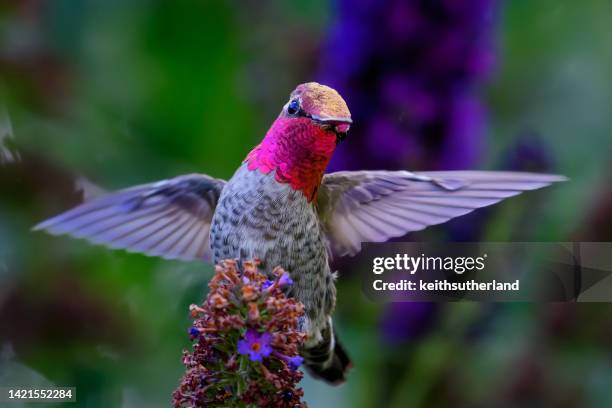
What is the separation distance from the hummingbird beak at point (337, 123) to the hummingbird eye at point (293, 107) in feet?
0.15

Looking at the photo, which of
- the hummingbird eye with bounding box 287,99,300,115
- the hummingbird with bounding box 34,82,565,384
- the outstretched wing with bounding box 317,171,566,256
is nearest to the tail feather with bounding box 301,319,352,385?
the hummingbird with bounding box 34,82,565,384

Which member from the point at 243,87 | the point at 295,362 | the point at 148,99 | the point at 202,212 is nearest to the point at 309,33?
the point at 243,87

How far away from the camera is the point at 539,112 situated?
2039mm

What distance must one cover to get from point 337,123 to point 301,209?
192 mm

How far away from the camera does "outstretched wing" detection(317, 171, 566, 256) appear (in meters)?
1.25

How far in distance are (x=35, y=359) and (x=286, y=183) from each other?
702 millimetres

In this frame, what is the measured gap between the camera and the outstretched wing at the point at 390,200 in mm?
1249

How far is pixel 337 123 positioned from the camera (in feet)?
3.43

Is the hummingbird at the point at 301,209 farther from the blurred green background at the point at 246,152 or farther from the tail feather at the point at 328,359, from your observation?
the blurred green background at the point at 246,152

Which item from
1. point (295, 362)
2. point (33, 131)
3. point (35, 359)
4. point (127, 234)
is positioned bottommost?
point (295, 362)

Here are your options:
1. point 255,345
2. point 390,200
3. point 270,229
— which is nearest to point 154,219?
point 270,229

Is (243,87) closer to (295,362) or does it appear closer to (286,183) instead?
(286,183)

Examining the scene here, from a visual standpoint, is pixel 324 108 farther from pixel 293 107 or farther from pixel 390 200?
pixel 390 200

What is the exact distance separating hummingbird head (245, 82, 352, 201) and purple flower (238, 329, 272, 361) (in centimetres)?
28
